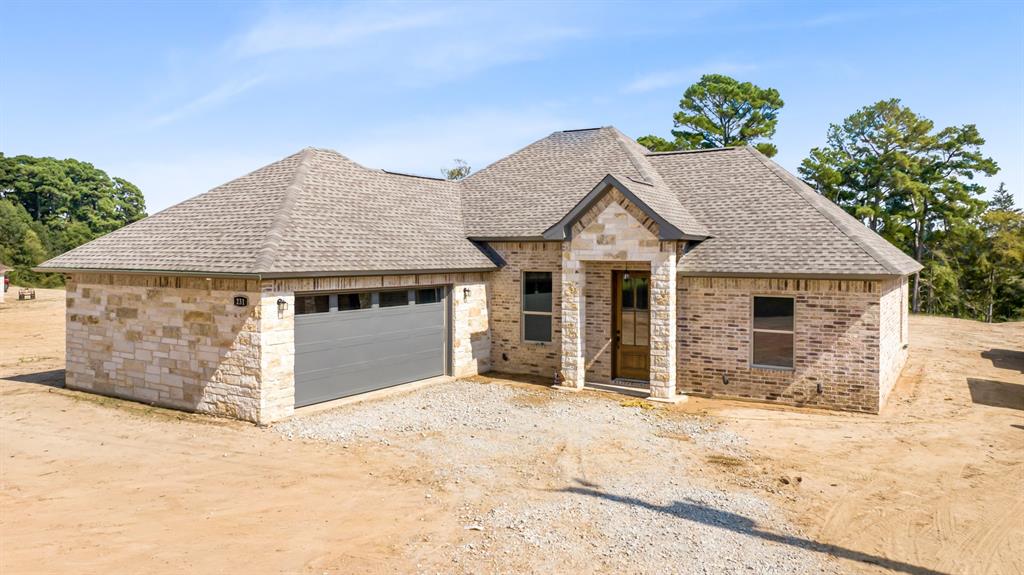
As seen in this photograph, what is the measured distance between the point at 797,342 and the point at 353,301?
970 centimetres

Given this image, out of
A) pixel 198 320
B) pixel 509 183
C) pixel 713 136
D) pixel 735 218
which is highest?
pixel 713 136

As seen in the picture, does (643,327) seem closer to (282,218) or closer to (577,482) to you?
(577,482)

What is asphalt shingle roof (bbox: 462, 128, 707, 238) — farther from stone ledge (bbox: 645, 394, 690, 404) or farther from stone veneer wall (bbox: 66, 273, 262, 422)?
stone veneer wall (bbox: 66, 273, 262, 422)

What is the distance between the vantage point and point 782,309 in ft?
45.5

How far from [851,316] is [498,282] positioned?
8.67 m

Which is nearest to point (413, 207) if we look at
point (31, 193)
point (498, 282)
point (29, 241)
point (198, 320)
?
point (498, 282)

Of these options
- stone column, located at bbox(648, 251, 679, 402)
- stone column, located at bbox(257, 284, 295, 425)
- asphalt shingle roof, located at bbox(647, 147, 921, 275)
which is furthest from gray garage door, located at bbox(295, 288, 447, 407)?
asphalt shingle roof, located at bbox(647, 147, 921, 275)

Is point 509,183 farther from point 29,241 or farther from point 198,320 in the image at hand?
point 29,241

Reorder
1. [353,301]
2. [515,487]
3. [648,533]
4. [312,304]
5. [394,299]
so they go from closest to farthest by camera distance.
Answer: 1. [648,533]
2. [515,487]
3. [312,304]
4. [353,301]
5. [394,299]

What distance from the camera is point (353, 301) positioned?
45.3 ft

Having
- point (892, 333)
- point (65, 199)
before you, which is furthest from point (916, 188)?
point (65, 199)

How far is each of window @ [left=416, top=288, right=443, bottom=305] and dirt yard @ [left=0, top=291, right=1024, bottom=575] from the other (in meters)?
2.46

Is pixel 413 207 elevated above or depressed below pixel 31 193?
below

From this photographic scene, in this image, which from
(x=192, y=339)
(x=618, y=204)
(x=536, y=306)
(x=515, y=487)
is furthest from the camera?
(x=536, y=306)
